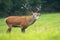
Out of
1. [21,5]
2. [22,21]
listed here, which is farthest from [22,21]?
[21,5]

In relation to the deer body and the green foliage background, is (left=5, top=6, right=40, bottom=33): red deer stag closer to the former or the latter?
the deer body

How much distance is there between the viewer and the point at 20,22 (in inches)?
596

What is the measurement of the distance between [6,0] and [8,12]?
1.83 meters

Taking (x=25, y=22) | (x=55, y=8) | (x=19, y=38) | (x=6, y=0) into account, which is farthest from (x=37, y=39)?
(x=55, y=8)

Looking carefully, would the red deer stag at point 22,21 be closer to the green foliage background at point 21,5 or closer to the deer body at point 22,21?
the deer body at point 22,21

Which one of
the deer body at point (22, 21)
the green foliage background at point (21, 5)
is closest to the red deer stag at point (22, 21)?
the deer body at point (22, 21)

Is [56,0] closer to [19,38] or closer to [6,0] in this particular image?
[6,0]

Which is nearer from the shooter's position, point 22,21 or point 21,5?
point 22,21

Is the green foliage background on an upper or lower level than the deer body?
lower

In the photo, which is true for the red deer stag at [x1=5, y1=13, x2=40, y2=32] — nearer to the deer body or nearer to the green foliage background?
the deer body

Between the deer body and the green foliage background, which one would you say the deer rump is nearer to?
the deer body

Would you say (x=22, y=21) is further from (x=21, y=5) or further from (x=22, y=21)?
(x=21, y=5)

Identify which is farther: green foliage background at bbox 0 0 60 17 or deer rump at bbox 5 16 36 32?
green foliage background at bbox 0 0 60 17

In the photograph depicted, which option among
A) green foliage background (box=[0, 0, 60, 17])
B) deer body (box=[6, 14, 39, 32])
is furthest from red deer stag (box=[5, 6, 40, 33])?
green foliage background (box=[0, 0, 60, 17])
